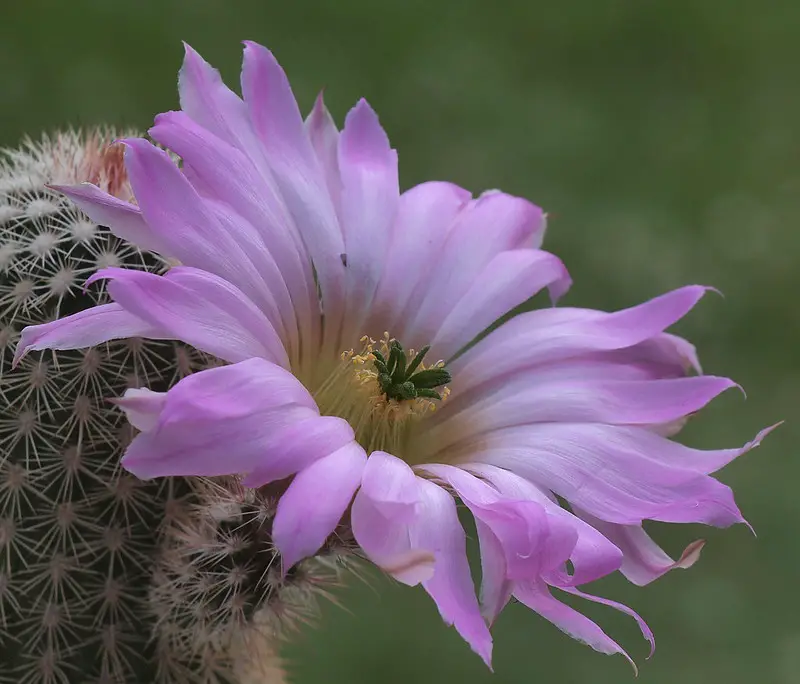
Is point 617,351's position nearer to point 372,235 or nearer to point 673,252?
point 372,235

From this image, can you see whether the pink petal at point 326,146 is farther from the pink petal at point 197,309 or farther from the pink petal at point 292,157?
the pink petal at point 197,309

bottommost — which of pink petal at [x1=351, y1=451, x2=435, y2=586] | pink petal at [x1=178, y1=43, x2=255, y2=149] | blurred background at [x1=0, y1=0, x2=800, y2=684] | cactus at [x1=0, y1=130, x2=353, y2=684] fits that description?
blurred background at [x1=0, y1=0, x2=800, y2=684]

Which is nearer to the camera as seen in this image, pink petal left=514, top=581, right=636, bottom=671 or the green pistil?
pink petal left=514, top=581, right=636, bottom=671

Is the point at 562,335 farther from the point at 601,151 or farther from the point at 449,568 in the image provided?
the point at 601,151

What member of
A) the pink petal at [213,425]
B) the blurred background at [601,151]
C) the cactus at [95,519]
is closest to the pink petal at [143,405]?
the pink petal at [213,425]

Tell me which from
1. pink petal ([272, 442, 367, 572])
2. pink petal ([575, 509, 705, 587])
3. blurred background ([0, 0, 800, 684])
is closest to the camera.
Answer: pink petal ([272, 442, 367, 572])

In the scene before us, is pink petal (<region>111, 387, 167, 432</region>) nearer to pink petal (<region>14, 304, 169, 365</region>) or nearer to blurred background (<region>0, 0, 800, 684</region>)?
pink petal (<region>14, 304, 169, 365</region>)

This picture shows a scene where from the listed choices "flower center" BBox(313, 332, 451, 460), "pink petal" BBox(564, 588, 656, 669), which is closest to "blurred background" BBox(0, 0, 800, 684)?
"flower center" BBox(313, 332, 451, 460)

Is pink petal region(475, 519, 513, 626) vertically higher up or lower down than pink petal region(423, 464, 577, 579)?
lower down

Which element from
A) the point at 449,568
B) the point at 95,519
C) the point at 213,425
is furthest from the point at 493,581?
the point at 95,519
